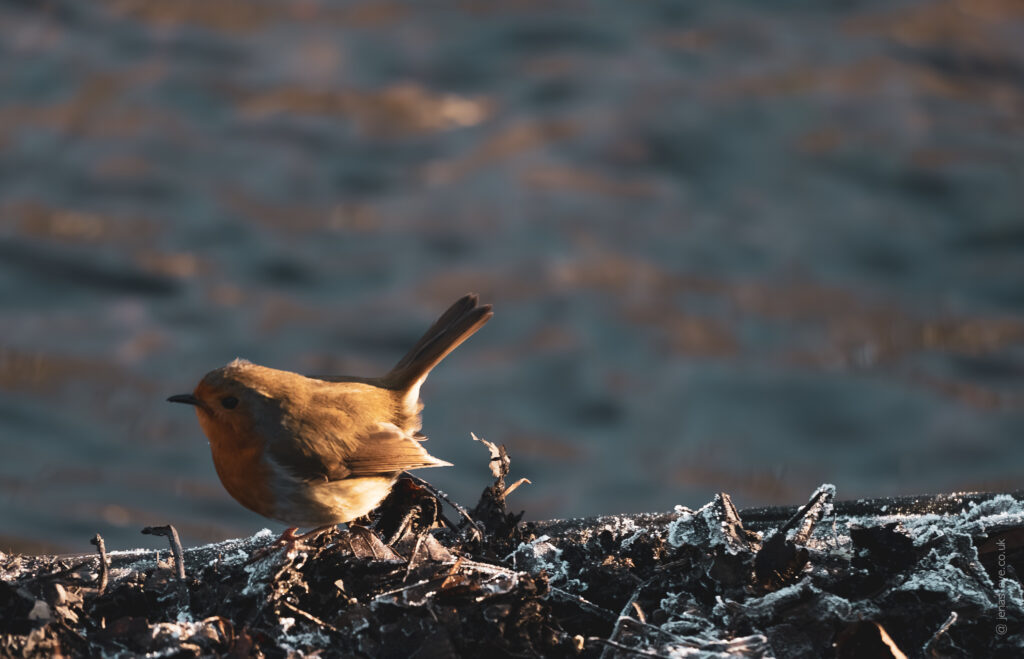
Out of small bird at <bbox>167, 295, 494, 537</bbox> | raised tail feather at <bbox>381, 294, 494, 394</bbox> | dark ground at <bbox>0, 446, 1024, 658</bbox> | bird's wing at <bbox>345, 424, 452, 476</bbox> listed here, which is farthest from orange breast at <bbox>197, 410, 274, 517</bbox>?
raised tail feather at <bbox>381, 294, 494, 394</bbox>

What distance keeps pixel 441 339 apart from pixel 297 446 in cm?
Result: 55

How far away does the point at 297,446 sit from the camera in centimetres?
245

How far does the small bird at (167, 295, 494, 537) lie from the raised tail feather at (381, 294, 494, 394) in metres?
0.21

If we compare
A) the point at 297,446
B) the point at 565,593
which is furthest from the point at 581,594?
the point at 297,446

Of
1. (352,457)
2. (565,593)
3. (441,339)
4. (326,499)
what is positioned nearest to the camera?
(565,593)

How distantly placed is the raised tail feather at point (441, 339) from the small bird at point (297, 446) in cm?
21

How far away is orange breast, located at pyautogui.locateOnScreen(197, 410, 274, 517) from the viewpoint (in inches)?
94.3

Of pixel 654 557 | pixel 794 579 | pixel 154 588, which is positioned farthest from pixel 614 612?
pixel 154 588

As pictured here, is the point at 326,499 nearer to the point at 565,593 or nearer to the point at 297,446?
the point at 297,446

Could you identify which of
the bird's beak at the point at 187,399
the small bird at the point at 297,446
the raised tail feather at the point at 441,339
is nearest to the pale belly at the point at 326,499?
the small bird at the point at 297,446

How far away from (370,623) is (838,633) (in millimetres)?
779

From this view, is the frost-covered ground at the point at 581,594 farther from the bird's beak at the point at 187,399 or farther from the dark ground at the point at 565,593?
the bird's beak at the point at 187,399

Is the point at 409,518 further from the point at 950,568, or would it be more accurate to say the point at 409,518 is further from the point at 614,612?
the point at 950,568

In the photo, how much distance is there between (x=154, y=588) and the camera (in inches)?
70.2
